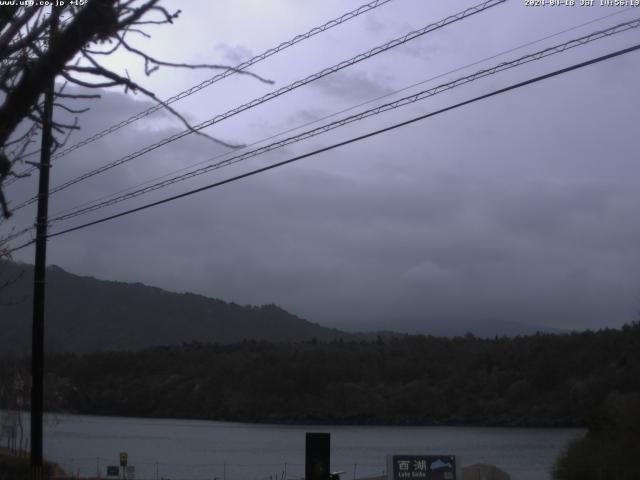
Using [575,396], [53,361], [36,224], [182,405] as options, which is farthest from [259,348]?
[36,224]

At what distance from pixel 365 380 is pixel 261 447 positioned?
2190 cm

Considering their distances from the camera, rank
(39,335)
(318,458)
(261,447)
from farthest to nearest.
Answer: (261,447) → (39,335) → (318,458)

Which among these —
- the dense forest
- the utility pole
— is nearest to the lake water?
the dense forest

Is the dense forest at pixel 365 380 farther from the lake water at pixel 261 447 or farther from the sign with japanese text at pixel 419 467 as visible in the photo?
the sign with japanese text at pixel 419 467

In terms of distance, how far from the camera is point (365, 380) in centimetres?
8281

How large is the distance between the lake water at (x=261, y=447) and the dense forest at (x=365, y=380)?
2.64 m

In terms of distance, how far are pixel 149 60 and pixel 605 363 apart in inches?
2372

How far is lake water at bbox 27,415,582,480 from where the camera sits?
47688 millimetres

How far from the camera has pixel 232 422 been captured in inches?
3413

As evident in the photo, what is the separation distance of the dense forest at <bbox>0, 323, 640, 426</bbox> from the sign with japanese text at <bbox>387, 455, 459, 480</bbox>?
3091cm

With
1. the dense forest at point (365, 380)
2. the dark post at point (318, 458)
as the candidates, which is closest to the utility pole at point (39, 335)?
the dark post at point (318, 458)

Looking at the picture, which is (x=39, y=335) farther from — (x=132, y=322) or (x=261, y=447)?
(x=132, y=322)

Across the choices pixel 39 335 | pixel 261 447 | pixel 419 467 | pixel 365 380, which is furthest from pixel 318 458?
pixel 365 380

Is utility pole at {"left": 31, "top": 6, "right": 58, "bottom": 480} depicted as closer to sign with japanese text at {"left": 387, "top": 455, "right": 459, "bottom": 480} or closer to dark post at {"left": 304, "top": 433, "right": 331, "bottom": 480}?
dark post at {"left": 304, "top": 433, "right": 331, "bottom": 480}
